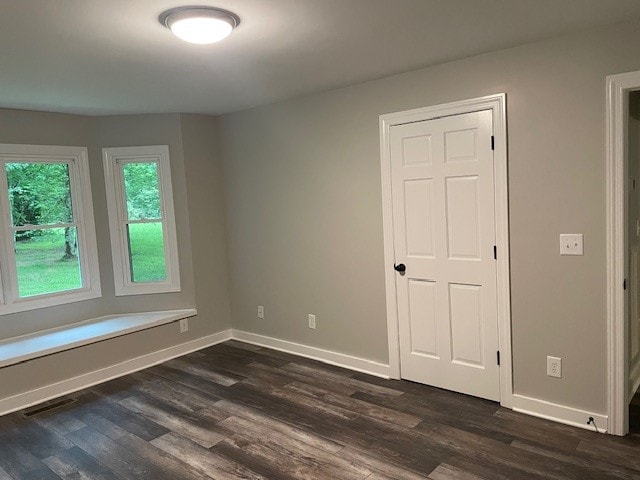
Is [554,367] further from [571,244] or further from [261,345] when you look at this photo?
[261,345]

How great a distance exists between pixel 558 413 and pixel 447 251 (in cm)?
122

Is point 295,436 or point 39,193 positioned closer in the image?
point 295,436

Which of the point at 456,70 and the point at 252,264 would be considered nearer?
the point at 456,70

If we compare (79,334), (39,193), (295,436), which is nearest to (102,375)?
Result: (79,334)

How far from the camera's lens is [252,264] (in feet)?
15.7

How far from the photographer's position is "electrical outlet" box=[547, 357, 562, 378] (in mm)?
2945

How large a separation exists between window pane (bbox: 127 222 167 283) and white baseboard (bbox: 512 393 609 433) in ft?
11.0

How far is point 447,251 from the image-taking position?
337 cm

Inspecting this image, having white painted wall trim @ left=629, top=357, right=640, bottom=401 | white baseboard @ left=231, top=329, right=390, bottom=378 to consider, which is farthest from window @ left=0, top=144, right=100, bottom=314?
white painted wall trim @ left=629, top=357, right=640, bottom=401

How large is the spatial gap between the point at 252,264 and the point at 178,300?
805mm

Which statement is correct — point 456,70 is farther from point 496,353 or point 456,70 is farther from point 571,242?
point 496,353

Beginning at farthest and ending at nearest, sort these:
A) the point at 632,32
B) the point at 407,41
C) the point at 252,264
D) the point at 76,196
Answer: the point at 252,264 < the point at 76,196 < the point at 407,41 < the point at 632,32

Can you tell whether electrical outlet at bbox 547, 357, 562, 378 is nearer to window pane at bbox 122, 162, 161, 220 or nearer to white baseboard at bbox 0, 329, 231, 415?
A: white baseboard at bbox 0, 329, 231, 415

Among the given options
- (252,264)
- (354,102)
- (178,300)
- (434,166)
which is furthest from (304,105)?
(178,300)
